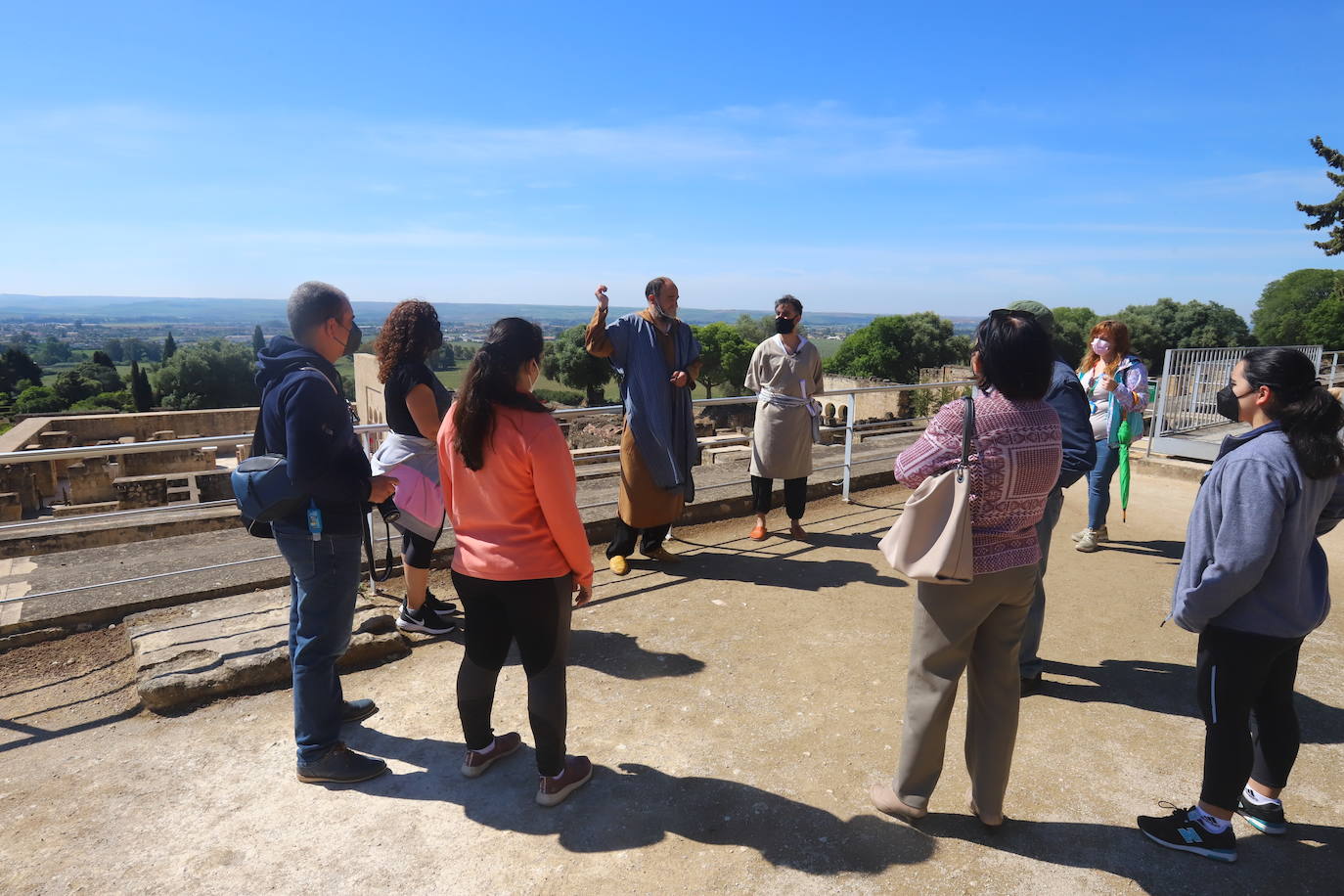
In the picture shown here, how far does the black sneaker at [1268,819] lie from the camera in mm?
2453

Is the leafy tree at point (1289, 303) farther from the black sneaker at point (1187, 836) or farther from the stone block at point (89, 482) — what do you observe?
the stone block at point (89, 482)

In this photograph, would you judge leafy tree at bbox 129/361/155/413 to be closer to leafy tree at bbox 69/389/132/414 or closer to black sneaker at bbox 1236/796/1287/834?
leafy tree at bbox 69/389/132/414

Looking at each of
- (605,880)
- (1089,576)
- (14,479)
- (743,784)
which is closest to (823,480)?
(1089,576)

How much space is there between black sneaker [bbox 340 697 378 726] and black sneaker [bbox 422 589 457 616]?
2.60ft

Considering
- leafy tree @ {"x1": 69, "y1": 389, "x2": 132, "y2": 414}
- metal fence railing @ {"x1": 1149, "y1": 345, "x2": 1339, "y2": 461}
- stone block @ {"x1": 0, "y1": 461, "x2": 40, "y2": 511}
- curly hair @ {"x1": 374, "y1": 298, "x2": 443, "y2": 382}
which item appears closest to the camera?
curly hair @ {"x1": 374, "y1": 298, "x2": 443, "y2": 382}

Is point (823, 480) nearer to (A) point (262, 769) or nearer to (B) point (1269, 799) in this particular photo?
(B) point (1269, 799)

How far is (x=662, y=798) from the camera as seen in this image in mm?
2668

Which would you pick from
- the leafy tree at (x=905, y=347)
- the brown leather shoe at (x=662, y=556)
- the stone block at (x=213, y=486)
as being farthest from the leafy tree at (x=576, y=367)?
the brown leather shoe at (x=662, y=556)

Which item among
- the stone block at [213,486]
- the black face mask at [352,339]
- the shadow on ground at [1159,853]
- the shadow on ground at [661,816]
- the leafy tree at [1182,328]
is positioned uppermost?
the leafy tree at [1182,328]

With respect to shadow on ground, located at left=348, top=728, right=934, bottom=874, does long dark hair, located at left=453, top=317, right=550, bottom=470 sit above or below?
above

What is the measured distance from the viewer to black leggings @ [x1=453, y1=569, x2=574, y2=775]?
8.05ft

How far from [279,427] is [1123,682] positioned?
12.5 feet

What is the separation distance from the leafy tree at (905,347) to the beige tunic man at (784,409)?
59.6 meters

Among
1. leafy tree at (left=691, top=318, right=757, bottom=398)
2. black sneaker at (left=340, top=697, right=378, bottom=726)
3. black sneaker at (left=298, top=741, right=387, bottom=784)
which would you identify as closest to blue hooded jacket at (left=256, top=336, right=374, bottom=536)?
black sneaker at (left=298, top=741, right=387, bottom=784)
